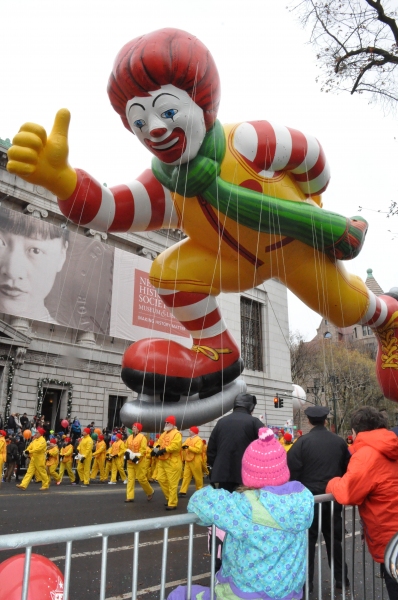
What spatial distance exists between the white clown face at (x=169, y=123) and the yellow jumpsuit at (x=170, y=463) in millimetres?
6372

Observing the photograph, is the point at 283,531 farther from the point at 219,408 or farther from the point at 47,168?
the point at 47,168

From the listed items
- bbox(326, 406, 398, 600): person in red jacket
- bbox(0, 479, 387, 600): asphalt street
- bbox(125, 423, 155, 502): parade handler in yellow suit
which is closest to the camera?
bbox(326, 406, 398, 600): person in red jacket

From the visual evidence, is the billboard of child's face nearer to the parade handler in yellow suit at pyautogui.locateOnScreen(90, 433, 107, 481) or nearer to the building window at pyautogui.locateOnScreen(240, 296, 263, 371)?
the parade handler in yellow suit at pyautogui.locateOnScreen(90, 433, 107, 481)

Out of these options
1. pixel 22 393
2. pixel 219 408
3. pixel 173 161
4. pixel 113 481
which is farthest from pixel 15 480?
pixel 173 161

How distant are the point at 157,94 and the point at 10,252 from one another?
15.4m

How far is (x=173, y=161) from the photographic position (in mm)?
3518

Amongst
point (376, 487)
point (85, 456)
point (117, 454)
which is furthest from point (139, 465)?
point (376, 487)

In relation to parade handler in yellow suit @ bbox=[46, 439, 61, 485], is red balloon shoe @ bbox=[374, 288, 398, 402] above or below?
above

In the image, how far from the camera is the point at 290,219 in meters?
3.71

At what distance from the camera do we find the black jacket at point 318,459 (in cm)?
423

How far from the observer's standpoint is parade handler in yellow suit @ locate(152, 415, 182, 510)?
8.77 m

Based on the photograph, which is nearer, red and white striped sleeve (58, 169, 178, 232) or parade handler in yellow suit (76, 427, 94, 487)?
red and white striped sleeve (58, 169, 178, 232)

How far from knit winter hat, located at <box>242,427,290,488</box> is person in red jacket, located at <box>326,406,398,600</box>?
81 cm

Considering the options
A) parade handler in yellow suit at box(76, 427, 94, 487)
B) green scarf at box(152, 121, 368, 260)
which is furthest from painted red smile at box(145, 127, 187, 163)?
parade handler in yellow suit at box(76, 427, 94, 487)
